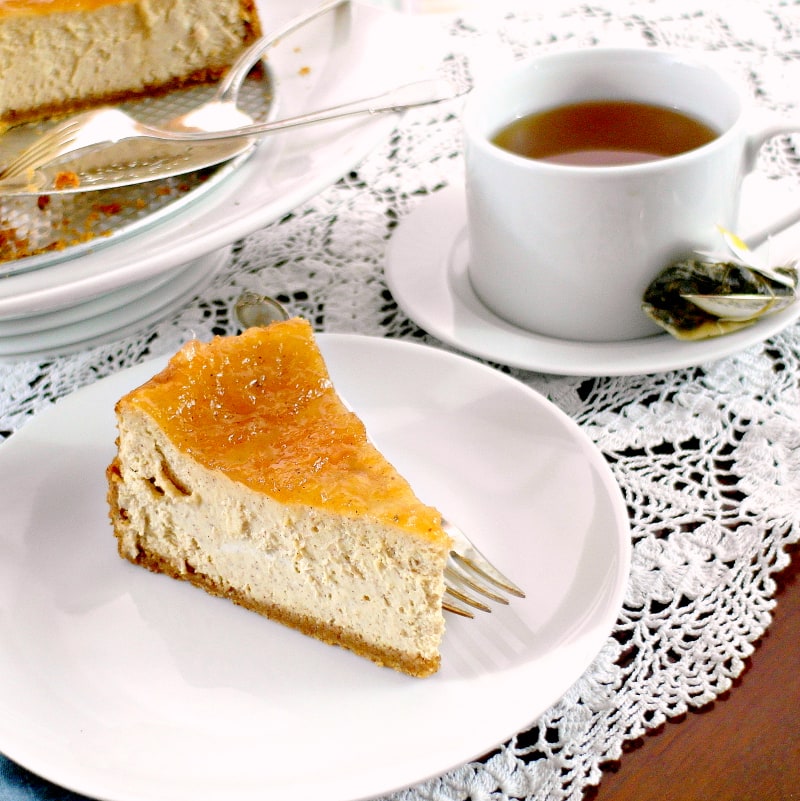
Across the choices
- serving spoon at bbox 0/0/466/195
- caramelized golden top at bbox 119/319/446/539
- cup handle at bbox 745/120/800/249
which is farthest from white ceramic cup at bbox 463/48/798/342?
caramelized golden top at bbox 119/319/446/539

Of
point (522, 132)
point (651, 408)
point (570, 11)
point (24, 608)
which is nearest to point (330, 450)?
Result: point (24, 608)

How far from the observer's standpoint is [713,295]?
1.07 meters

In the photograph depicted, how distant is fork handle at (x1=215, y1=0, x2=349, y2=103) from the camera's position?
4.31ft

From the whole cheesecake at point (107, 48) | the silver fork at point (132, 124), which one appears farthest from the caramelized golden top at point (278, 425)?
the whole cheesecake at point (107, 48)

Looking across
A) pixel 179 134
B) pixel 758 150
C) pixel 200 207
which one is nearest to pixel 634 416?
A: pixel 758 150

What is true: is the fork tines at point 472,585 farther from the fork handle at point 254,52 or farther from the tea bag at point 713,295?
the fork handle at point 254,52

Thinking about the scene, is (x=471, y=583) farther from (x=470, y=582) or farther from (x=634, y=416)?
(x=634, y=416)

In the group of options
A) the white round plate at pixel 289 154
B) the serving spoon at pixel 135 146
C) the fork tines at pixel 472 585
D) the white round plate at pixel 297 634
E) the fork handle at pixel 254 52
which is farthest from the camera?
the fork handle at pixel 254 52

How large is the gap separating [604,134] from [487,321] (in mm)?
279

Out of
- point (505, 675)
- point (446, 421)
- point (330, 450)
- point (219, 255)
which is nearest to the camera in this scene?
point (505, 675)

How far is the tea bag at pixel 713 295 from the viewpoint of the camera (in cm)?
107

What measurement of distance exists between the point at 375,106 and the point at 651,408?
504 millimetres

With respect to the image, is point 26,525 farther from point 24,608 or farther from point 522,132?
point 522,132

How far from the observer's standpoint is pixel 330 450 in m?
0.89
